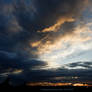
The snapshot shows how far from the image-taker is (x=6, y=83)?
83688 millimetres

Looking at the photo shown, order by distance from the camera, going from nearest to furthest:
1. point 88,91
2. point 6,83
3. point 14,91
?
point 88,91, point 14,91, point 6,83

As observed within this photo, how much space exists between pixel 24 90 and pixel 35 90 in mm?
5399

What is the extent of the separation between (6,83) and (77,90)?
48.0m

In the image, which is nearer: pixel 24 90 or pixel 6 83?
pixel 24 90

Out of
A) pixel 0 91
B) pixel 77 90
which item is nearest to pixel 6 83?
pixel 0 91

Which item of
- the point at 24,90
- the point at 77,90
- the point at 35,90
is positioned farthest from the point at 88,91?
the point at 24,90

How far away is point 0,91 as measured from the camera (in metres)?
62.2

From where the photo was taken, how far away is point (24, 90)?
2459 inches

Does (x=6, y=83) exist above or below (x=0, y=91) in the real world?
above

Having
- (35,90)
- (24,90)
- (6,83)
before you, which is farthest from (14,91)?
(6,83)

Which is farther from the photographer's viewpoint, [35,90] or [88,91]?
[35,90]

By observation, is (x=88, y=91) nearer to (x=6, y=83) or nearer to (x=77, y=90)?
(x=77, y=90)

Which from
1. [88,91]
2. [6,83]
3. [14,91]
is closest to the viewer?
[88,91]

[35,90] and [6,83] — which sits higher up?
[6,83]
